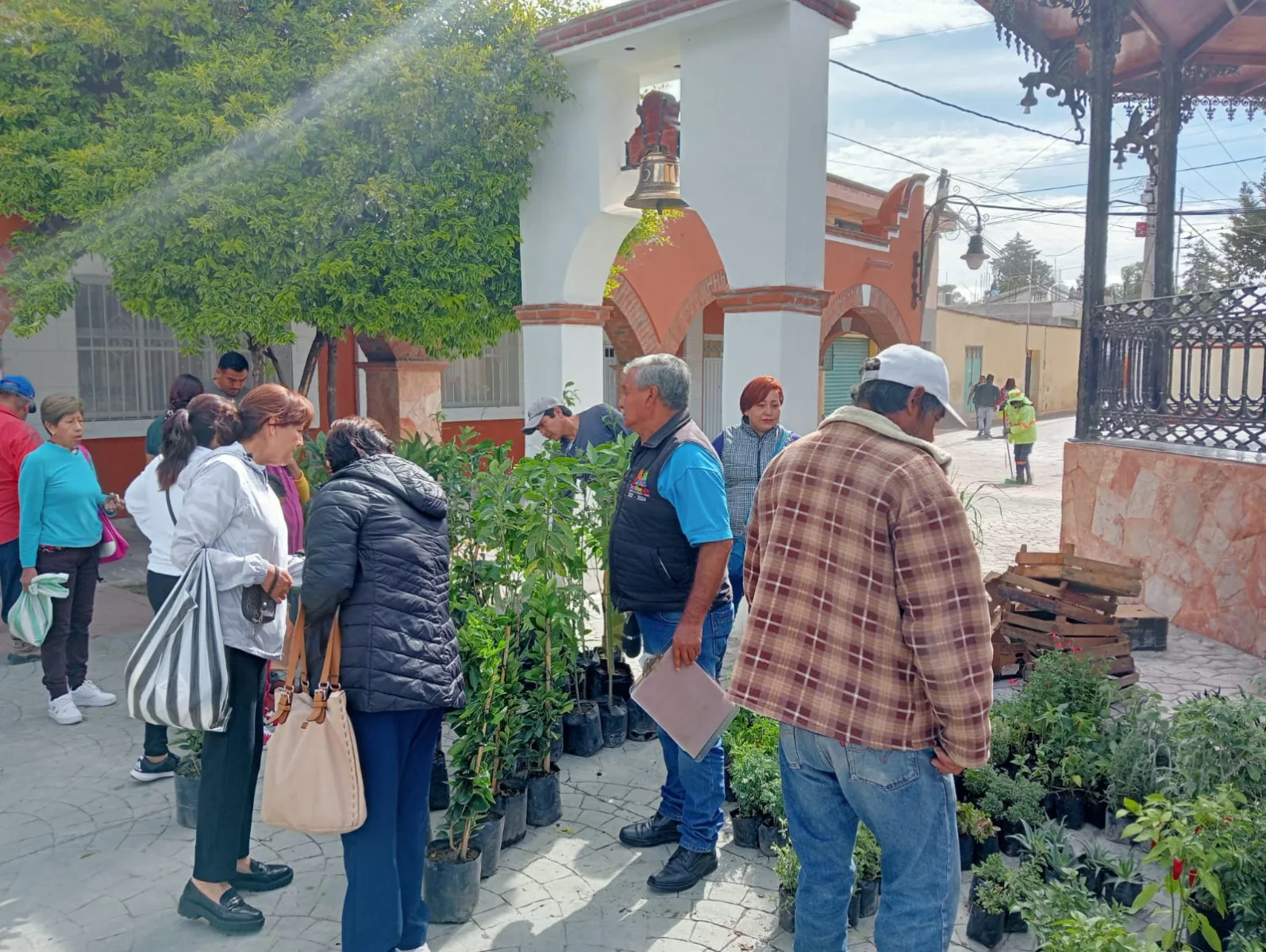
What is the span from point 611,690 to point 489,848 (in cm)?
164

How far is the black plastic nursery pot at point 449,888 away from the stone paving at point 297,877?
6cm

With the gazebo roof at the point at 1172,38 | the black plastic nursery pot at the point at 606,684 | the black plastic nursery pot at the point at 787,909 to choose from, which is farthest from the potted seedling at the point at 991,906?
the gazebo roof at the point at 1172,38

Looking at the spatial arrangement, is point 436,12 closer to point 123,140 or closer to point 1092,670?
point 123,140

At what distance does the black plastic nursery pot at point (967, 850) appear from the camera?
11.2 feet

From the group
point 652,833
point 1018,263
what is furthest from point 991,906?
point 1018,263

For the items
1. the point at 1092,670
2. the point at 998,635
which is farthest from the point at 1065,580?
the point at 1092,670

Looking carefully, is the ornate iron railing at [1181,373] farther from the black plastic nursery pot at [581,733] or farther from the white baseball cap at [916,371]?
the white baseball cap at [916,371]

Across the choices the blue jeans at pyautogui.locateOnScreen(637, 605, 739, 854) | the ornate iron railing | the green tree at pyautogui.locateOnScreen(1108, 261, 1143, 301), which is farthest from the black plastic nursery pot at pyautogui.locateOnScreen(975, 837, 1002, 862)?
the green tree at pyautogui.locateOnScreen(1108, 261, 1143, 301)

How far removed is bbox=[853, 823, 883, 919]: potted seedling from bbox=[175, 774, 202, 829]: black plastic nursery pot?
2652 millimetres

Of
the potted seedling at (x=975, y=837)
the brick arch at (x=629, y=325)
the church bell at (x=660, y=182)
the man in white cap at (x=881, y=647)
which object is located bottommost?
the potted seedling at (x=975, y=837)

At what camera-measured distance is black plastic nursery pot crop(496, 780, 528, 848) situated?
12.2 feet

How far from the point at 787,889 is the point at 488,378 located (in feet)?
37.0

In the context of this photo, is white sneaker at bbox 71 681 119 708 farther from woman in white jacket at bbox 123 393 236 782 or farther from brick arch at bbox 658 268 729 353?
brick arch at bbox 658 268 729 353

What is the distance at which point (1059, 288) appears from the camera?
Result: 2061 inches
